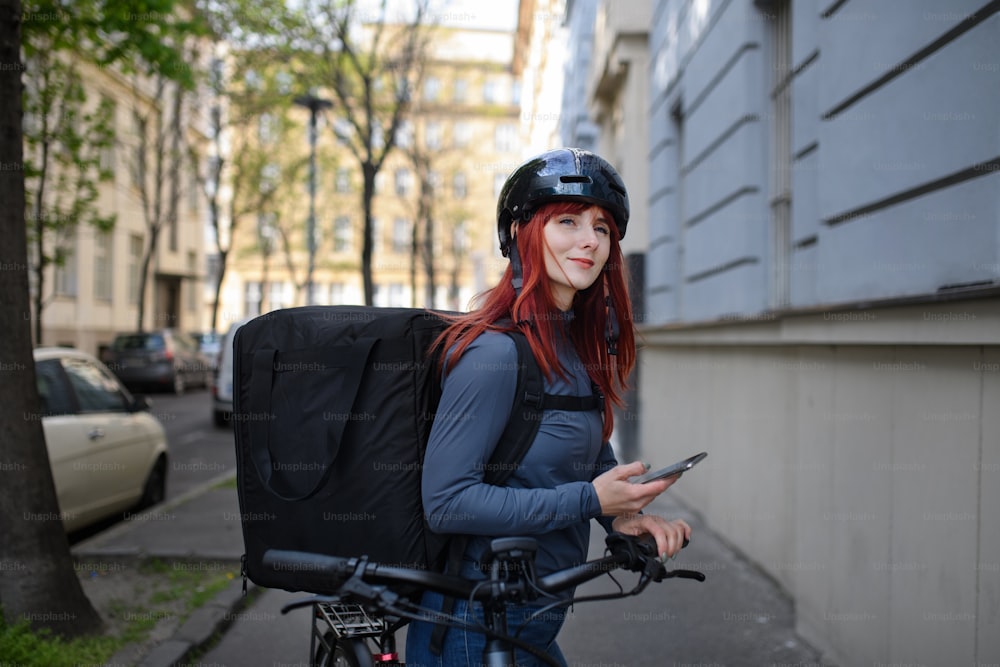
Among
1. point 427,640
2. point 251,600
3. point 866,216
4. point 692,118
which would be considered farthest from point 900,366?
point 692,118

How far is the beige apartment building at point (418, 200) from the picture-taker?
1216 inches

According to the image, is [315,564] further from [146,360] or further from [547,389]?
[146,360]

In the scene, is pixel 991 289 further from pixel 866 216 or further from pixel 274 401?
pixel 274 401

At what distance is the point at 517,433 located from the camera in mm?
2076

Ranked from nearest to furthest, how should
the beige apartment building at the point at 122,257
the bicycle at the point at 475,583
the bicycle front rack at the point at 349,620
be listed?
the bicycle at the point at 475,583, the bicycle front rack at the point at 349,620, the beige apartment building at the point at 122,257

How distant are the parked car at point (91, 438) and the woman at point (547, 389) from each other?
17.3ft

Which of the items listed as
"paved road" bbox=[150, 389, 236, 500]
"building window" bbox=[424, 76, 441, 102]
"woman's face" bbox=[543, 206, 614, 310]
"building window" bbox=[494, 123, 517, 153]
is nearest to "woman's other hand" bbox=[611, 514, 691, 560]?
"woman's face" bbox=[543, 206, 614, 310]

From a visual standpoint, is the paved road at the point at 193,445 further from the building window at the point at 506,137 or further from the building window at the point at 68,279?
the building window at the point at 506,137

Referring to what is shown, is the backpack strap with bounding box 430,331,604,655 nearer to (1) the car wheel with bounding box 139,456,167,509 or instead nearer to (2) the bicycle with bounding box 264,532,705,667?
(2) the bicycle with bounding box 264,532,705,667

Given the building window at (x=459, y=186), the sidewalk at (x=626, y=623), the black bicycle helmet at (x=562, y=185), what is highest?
the building window at (x=459, y=186)

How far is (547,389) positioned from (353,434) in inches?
18.5

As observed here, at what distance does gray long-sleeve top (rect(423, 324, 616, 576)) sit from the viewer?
1.95 meters

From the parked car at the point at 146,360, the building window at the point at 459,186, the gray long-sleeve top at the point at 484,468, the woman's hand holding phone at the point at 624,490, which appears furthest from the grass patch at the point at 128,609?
the building window at the point at 459,186

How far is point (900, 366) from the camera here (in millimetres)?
4086
